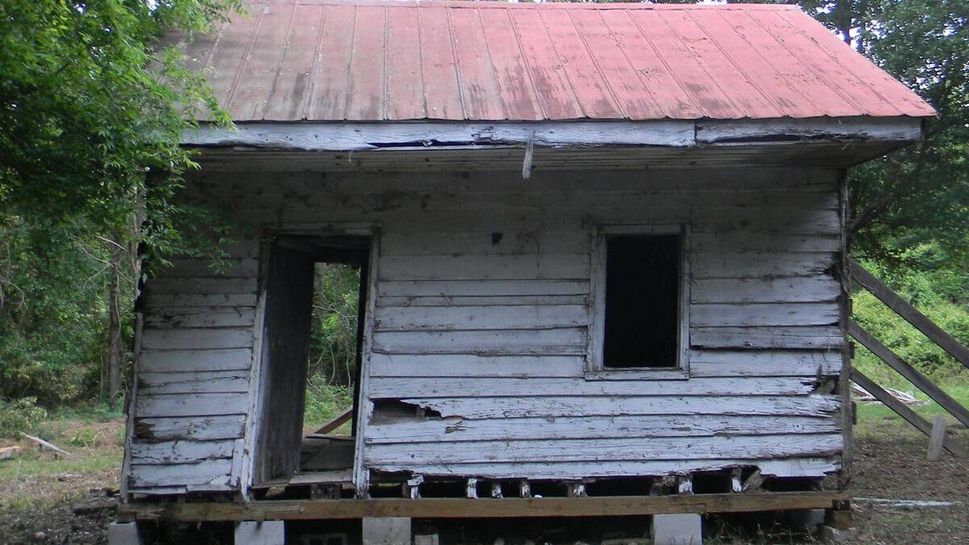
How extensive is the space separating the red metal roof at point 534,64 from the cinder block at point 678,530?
3066mm

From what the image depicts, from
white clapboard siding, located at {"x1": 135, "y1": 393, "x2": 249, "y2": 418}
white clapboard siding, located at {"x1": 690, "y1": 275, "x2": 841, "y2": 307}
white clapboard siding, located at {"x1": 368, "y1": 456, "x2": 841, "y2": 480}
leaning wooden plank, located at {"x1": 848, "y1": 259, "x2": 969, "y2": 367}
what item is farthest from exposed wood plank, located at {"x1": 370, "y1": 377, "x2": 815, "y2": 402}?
leaning wooden plank, located at {"x1": 848, "y1": 259, "x2": 969, "y2": 367}

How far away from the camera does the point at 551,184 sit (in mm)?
6371

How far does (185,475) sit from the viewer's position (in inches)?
236

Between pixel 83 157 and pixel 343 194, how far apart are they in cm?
211

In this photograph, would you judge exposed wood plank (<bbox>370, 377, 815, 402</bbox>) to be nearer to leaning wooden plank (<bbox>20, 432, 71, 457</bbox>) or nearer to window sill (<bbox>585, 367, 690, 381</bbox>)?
window sill (<bbox>585, 367, 690, 381</bbox>)

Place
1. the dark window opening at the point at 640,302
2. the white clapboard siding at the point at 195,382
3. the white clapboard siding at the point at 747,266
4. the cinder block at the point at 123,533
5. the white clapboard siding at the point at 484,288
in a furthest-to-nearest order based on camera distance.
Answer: the dark window opening at the point at 640,302 → the white clapboard siding at the point at 747,266 → the white clapboard siding at the point at 484,288 → the white clapboard siding at the point at 195,382 → the cinder block at the point at 123,533

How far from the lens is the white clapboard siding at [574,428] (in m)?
6.18

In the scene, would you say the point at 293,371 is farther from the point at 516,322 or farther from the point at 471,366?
the point at 516,322

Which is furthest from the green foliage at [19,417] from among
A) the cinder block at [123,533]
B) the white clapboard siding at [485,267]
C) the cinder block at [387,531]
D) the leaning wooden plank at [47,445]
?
the white clapboard siding at [485,267]

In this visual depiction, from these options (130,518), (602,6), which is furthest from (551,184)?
(130,518)

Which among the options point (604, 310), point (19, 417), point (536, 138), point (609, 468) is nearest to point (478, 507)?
point (609, 468)

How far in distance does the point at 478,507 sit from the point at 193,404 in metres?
2.30

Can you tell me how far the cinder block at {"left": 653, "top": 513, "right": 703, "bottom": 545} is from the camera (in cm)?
620

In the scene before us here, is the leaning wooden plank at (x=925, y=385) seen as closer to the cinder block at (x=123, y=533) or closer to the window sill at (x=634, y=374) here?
the window sill at (x=634, y=374)
